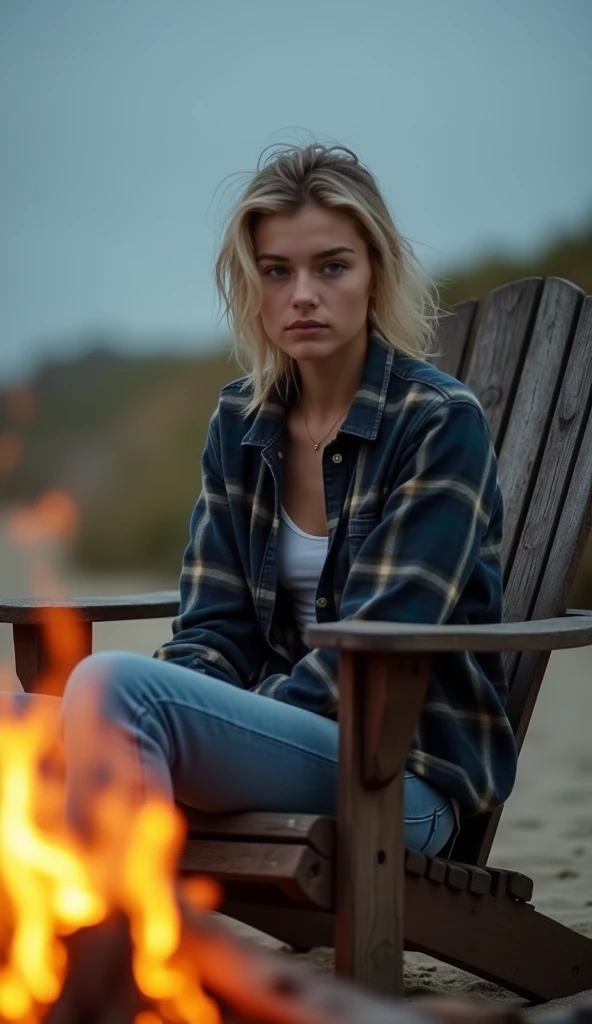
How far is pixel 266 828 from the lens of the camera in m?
1.78

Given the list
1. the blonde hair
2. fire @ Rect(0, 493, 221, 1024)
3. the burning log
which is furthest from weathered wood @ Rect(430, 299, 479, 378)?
the burning log

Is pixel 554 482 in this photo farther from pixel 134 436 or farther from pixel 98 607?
pixel 134 436

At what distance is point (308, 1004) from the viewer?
1097 mm

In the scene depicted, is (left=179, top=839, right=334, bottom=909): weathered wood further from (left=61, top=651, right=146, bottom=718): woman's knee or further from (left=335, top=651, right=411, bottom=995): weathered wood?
(left=61, top=651, right=146, bottom=718): woman's knee

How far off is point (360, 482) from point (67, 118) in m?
19.9

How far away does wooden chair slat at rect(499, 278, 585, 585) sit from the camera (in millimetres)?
2631

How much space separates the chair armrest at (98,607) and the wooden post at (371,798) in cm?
82

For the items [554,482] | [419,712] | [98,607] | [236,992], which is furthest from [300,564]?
[236,992]

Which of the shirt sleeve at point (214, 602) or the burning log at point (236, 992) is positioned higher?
the shirt sleeve at point (214, 602)

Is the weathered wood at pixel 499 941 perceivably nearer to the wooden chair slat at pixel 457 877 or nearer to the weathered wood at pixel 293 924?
the wooden chair slat at pixel 457 877

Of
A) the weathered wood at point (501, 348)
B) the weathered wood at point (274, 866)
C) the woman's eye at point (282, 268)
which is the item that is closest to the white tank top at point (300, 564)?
the woman's eye at point (282, 268)

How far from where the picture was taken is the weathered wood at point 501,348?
2.81 m

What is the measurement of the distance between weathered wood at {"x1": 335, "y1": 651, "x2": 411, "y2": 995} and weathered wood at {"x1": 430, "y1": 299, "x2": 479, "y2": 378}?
4.49 ft

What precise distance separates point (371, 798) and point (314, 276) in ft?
3.10
